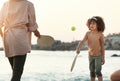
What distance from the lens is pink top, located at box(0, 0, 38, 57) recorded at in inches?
Answer: 223

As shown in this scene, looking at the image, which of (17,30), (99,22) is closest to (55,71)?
(99,22)

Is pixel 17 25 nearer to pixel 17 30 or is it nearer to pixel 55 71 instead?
pixel 17 30

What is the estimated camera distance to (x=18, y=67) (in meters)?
5.62

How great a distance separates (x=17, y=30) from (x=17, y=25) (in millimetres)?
64

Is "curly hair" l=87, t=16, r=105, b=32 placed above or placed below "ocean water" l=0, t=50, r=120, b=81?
above

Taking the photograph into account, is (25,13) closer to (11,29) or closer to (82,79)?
(11,29)

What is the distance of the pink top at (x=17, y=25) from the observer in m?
5.68

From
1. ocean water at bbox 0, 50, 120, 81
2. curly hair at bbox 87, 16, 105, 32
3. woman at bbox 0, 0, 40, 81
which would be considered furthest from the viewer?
ocean water at bbox 0, 50, 120, 81

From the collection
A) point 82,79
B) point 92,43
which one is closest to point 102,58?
point 92,43

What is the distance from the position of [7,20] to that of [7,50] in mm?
384

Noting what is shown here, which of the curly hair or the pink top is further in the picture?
the curly hair

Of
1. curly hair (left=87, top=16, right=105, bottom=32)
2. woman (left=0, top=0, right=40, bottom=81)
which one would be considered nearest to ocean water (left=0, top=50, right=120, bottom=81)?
curly hair (left=87, top=16, right=105, bottom=32)

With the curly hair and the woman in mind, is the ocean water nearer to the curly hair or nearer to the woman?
the curly hair

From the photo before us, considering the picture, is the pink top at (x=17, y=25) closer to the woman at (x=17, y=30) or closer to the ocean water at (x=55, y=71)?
the woman at (x=17, y=30)
